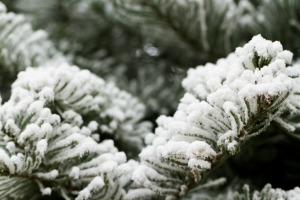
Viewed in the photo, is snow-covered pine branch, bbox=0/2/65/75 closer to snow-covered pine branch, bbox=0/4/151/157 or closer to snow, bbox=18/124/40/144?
snow-covered pine branch, bbox=0/4/151/157

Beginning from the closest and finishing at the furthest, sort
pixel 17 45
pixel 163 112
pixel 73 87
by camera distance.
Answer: pixel 73 87
pixel 17 45
pixel 163 112

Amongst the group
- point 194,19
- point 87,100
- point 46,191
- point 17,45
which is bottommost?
point 46,191

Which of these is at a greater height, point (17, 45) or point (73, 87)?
point (17, 45)

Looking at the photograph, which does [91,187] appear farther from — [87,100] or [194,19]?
[194,19]

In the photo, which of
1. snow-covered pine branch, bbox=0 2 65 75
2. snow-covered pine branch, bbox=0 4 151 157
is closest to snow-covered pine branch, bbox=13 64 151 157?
snow-covered pine branch, bbox=0 4 151 157

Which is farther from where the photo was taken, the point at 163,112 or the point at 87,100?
the point at 163,112

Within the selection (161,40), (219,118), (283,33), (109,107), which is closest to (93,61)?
(161,40)

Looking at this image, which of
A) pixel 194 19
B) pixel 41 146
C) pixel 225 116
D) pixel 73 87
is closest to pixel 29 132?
pixel 41 146
